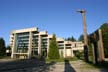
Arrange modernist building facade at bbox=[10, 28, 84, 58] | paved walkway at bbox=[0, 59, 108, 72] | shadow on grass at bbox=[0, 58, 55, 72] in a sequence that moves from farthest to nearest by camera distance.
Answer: modernist building facade at bbox=[10, 28, 84, 58] → shadow on grass at bbox=[0, 58, 55, 72] → paved walkway at bbox=[0, 59, 108, 72]

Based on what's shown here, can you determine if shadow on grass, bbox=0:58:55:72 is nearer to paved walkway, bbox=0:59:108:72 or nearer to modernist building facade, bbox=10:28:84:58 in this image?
paved walkway, bbox=0:59:108:72

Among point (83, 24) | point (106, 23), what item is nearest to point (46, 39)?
point (106, 23)

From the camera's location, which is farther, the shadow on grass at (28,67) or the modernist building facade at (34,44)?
the modernist building facade at (34,44)

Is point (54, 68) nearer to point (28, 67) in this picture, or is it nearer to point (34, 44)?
point (28, 67)

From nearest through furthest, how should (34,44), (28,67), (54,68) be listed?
(54,68) → (28,67) → (34,44)

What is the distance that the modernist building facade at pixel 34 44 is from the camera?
102500 millimetres

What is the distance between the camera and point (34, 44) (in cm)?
10562

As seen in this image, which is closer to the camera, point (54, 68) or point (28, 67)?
point (54, 68)

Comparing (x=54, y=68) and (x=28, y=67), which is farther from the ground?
(x=54, y=68)

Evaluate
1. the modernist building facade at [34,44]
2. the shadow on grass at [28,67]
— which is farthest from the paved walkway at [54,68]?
the modernist building facade at [34,44]

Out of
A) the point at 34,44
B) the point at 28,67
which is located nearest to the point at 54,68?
the point at 28,67

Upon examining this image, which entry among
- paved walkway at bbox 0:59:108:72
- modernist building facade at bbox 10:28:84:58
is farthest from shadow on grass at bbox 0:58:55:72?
modernist building facade at bbox 10:28:84:58

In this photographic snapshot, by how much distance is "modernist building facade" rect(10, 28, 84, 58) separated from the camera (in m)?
102

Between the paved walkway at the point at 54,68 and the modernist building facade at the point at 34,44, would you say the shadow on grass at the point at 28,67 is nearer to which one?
the paved walkway at the point at 54,68
